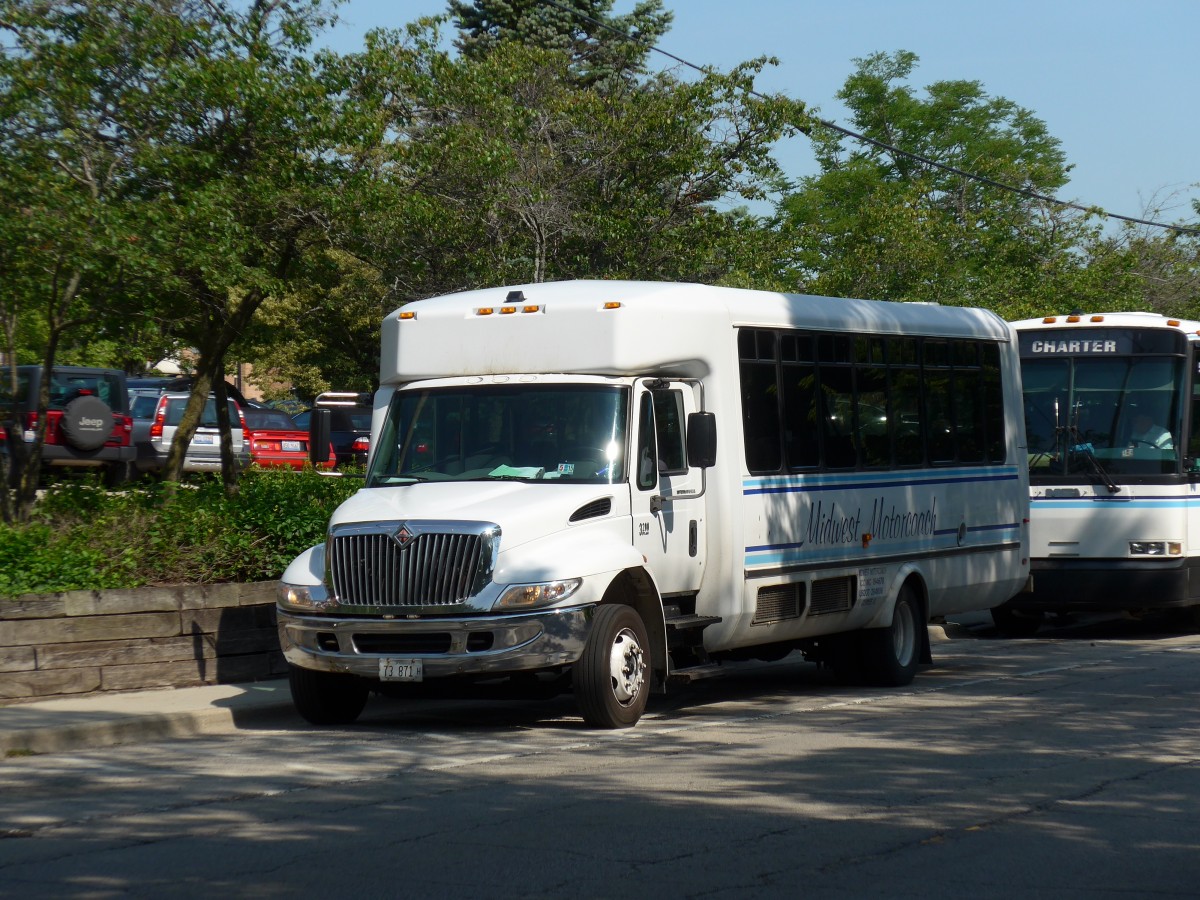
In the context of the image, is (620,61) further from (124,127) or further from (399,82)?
(124,127)

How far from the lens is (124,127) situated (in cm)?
1523

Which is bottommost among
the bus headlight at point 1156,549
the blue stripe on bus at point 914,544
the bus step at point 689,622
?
the bus step at point 689,622

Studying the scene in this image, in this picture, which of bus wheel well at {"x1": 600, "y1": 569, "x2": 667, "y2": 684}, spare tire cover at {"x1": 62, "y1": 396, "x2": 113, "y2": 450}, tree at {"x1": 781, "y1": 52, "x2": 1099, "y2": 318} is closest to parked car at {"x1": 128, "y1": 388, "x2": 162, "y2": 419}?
spare tire cover at {"x1": 62, "y1": 396, "x2": 113, "y2": 450}

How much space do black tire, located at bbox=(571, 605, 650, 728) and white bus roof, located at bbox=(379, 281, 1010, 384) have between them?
181 centimetres

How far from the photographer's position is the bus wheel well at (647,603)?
36.6 feet

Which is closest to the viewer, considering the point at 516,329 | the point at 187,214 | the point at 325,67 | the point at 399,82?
the point at 516,329

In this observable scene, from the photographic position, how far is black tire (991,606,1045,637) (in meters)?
19.3

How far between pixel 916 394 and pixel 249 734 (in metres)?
6.58

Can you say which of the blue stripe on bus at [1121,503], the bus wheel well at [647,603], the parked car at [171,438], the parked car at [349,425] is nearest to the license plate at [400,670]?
the bus wheel well at [647,603]

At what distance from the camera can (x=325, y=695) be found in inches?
448

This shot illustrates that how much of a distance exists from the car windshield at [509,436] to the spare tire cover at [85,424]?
14.4 metres

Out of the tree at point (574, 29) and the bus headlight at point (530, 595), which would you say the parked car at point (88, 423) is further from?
the tree at point (574, 29)

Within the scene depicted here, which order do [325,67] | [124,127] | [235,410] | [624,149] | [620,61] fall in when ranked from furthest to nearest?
[620,61] < [235,410] < [624,149] < [325,67] < [124,127]

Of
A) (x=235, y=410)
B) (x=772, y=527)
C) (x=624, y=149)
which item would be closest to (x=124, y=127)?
(x=772, y=527)
